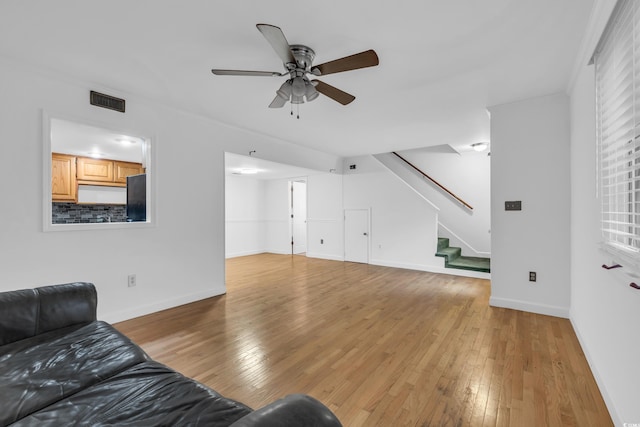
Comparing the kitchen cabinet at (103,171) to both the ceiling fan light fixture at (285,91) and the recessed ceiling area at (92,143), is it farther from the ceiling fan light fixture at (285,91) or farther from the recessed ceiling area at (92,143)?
the ceiling fan light fixture at (285,91)

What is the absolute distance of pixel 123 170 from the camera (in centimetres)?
646

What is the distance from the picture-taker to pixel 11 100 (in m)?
2.57

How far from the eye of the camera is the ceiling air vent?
303cm

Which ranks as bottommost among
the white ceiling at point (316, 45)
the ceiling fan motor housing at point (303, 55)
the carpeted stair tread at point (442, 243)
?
the carpeted stair tread at point (442, 243)

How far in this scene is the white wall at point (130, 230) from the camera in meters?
2.60

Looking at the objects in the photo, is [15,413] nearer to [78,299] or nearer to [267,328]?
[78,299]

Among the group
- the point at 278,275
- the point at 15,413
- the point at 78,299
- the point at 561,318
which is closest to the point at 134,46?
the point at 78,299

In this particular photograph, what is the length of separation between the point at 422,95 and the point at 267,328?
3.18 metres

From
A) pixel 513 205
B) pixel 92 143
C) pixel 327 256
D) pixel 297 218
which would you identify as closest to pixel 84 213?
pixel 92 143

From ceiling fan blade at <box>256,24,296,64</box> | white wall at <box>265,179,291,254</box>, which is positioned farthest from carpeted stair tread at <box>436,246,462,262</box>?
ceiling fan blade at <box>256,24,296,64</box>

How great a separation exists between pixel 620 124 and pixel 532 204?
2.04 m

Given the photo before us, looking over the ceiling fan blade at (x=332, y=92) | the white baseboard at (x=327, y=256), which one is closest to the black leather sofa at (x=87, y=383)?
the ceiling fan blade at (x=332, y=92)

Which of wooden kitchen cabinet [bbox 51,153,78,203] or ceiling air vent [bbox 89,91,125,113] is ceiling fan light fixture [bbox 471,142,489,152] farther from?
wooden kitchen cabinet [bbox 51,153,78,203]

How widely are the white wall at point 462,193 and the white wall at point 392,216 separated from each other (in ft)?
0.89
